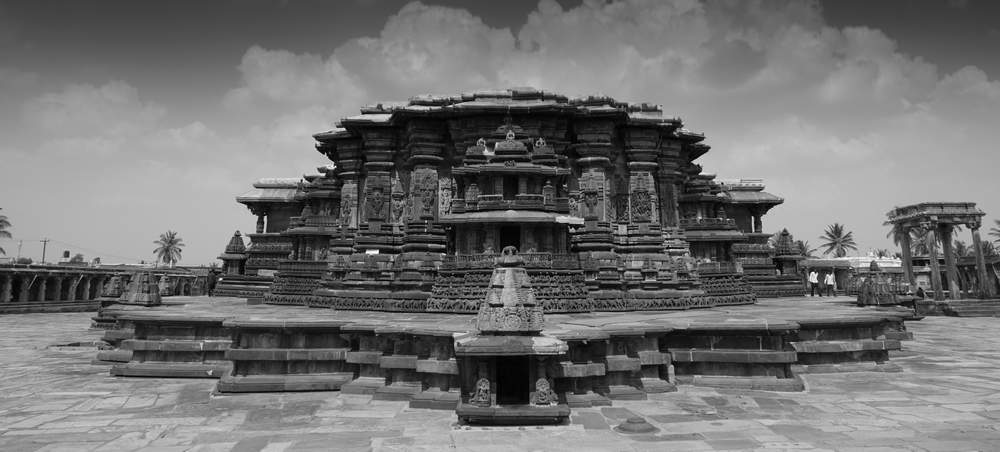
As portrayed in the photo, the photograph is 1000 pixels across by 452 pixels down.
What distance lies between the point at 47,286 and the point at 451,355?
168ft

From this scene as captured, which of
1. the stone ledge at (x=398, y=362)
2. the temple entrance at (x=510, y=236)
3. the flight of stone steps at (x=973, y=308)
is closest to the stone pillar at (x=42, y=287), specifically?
the temple entrance at (x=510, y=236)

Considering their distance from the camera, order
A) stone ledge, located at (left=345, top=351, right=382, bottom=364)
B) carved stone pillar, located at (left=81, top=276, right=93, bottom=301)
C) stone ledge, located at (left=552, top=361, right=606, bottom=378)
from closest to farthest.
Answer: stone ledge, located at (left=552, top=361, right=606, bottom=378)
stone ledge, located at (left=345, top=351, right=382, bottom=364)
carved stone pillar, located at (left=81, top=276, right=93, bottom=301)

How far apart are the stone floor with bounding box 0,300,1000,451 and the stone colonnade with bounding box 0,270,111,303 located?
36.5 m

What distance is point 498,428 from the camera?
289 inches

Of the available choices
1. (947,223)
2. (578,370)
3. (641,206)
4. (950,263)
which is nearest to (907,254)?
(950,263)

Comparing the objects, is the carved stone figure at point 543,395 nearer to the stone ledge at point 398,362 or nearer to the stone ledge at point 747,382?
the stone ledge at point 398,362

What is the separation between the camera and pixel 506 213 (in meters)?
17.0

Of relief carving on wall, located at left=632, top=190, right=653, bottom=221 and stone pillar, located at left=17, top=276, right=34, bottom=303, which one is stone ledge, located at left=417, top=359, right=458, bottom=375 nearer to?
relief carving on wall, located at left=632, top=190, right=653, bottom=221

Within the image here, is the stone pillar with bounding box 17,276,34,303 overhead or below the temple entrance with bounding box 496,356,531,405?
overhead

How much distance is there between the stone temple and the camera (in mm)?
8953

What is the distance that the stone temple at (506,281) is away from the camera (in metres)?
8.95

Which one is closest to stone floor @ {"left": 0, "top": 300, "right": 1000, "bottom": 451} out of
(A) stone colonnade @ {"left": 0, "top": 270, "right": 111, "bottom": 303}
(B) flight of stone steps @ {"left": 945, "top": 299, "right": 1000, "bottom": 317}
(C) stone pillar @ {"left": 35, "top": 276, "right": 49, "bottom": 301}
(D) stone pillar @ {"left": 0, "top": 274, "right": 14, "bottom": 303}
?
(B) flight of stone steps @ {"left": 945, "top": 299, "right": 1000, "bottom": 317}

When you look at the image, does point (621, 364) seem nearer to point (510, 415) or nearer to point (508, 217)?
point (510, 415)

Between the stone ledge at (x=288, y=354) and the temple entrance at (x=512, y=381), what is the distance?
3721 millimetres
